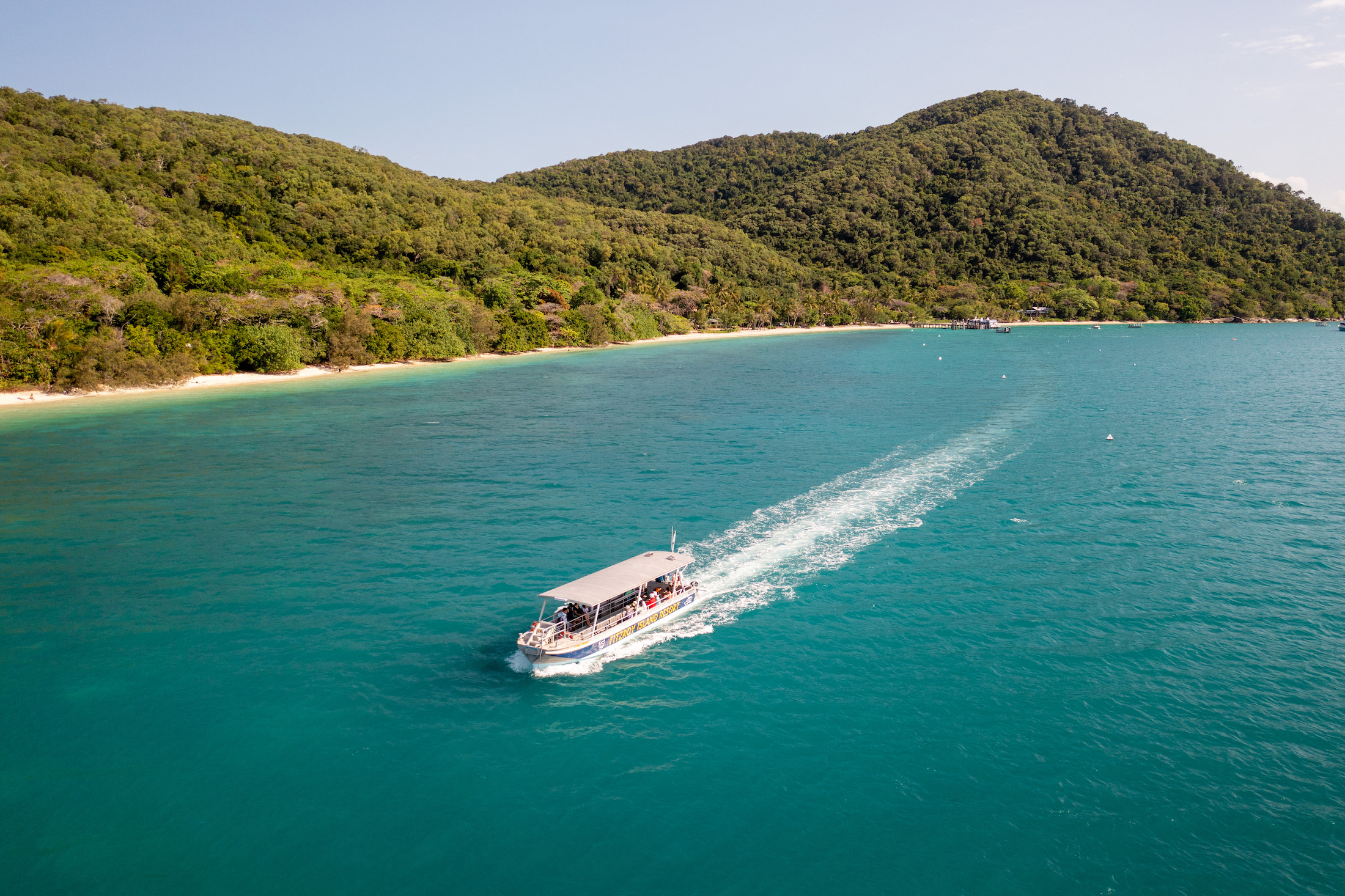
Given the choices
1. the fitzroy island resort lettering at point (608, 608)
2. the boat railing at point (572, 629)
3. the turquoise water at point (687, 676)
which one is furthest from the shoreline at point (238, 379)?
the boat railing at point (572, 629)

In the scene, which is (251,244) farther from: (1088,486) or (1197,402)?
(1197,402)

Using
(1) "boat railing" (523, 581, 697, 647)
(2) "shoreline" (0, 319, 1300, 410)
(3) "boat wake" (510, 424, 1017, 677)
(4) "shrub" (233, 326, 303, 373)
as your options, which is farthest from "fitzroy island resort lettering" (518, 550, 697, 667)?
(4) "shrub" (233, 326, 303, 373)

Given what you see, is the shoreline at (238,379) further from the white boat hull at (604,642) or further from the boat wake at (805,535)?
the boat wake at (805,535)

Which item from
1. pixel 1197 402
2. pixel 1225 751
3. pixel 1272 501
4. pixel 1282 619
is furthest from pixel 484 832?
pixel 1197 402

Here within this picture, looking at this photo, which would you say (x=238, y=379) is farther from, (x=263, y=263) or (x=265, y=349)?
(x=263, y=263)

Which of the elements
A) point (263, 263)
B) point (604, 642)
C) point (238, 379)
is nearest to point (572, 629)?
point (604, 642)

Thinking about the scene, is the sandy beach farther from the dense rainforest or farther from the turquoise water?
the turquoise water
